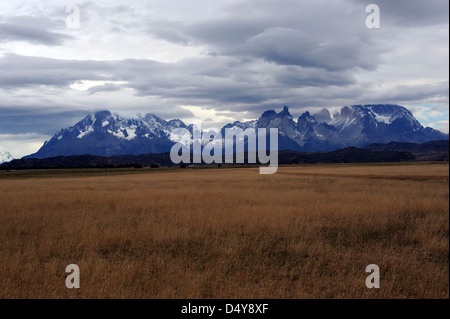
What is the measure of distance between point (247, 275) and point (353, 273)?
3.27 metres

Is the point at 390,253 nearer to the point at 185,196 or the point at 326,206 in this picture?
the point at 326,206

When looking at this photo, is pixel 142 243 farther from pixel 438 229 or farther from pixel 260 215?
pixel 438 229

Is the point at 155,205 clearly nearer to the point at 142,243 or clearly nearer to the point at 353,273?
the point at 142,243

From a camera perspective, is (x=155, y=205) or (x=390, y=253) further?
(x=155, y=205)

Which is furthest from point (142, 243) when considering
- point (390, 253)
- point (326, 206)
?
point (326, 206)

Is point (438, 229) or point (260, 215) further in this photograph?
point (260, 215)

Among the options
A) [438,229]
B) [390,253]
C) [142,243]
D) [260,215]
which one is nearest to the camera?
[390,253]

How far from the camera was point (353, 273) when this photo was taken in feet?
33.3

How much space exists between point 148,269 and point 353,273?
20.6 ft

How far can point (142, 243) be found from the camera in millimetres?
13203
